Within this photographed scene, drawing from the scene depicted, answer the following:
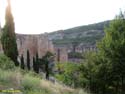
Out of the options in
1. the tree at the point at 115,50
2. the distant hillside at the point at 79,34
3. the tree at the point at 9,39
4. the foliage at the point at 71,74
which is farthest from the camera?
the distant hillside at the point at 79,34

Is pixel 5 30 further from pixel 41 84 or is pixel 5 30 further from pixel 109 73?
pixel 41 84

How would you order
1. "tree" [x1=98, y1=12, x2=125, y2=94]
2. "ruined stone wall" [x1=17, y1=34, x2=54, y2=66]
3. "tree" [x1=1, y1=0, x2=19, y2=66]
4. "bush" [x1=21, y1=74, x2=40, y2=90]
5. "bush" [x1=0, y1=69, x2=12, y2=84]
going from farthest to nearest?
1. "ruined stone wall" [x1=17, y1=34, x2=54, y2=66]
2. "tree" [x1=1, y1=0, x2=19, y2=66]
3. "tree" [x1=98, y1=12, x2=125, y2=94]
4. "bush" [x1=0, y1=69, x2=12, y2=84]
5. "bush" [x1=21, y1=74, x2=40, y2=90]

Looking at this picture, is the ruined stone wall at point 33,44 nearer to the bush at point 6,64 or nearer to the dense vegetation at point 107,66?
the dense vegetation at point 107,66

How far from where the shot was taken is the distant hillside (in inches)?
4313

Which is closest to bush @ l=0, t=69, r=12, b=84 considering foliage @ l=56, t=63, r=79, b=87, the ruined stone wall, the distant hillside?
foliage @ l=56, t=63, r=79, b=87

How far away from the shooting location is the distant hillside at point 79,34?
359 feet

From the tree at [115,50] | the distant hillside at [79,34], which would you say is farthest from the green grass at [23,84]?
the distant hillside at [79,34]

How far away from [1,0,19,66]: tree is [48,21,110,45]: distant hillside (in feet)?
247

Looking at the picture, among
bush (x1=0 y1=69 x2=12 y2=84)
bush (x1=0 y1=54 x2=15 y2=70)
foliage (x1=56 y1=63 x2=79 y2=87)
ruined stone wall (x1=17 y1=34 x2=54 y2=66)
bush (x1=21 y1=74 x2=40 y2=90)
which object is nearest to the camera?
bush (x1=21 y1=74 x2=40 y2=90)

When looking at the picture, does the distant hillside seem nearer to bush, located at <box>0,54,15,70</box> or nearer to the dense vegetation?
the dense vegetation

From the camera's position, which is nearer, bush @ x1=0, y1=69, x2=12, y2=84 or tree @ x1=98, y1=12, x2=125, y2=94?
bush @ x1=0, y1=69, x2=12, y2=84

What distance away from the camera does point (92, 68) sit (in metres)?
26.3

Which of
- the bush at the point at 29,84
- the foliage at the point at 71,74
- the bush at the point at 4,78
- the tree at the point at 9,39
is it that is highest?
the tree at the point at 9,39

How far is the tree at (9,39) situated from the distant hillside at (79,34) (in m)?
75.3
